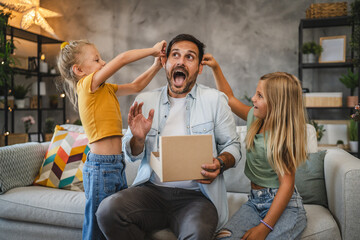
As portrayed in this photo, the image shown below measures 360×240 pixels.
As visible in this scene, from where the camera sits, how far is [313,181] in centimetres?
173

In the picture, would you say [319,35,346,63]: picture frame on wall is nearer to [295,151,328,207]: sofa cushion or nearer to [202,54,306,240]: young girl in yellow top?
[295,151,328,207]: sofa cushion

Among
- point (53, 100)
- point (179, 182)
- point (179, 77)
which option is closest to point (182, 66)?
point (179, 77)

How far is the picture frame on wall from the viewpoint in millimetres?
3447

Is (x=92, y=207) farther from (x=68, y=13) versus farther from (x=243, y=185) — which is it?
(x=68, y=13)

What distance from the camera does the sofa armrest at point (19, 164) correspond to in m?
1.94

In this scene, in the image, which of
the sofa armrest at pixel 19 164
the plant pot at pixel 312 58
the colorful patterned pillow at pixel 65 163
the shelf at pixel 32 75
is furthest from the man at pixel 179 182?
the shelf at pixel 32 75

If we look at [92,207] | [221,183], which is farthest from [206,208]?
[92,207]

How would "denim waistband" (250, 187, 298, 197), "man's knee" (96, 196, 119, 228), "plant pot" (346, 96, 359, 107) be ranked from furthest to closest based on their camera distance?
"plant pot" (346, 96, 359, 107), "denim waistband" (250, 187, 298, 197), "man's knee" (96, 196, 119, 228)

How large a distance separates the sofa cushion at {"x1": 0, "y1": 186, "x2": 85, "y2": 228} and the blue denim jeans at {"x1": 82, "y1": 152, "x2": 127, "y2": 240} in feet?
1.06

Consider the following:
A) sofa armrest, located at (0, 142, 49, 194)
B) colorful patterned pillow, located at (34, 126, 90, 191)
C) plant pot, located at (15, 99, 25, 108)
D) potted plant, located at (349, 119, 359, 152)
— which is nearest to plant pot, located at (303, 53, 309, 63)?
potted plant, located at (349, 119, 359, 152)

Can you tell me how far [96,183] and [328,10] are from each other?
3249 mm

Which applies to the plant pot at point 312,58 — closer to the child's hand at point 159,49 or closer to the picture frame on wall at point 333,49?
the picture frame on wall at point 333,49

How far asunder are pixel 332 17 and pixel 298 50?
0.59m

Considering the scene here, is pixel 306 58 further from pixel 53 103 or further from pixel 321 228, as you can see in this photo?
pixel 53 103
